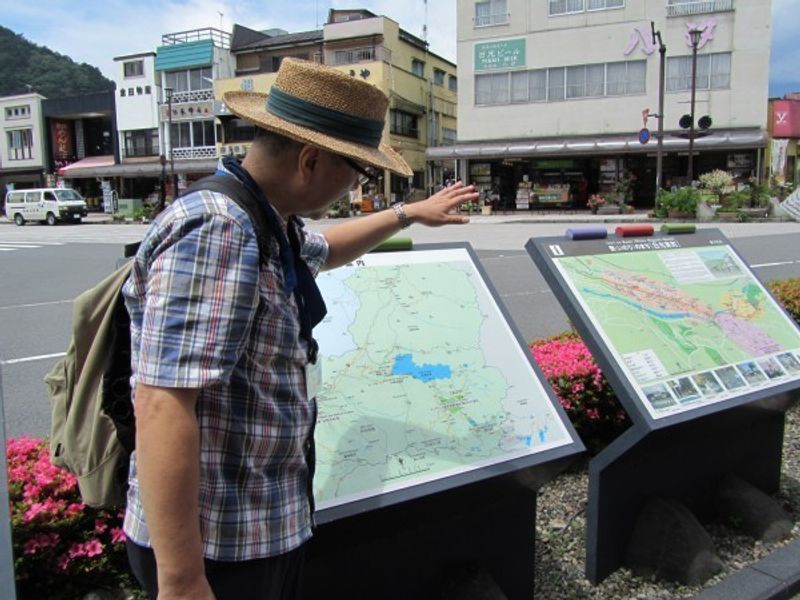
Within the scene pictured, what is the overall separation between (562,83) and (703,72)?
6390 mm

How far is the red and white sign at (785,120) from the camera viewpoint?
106 ft

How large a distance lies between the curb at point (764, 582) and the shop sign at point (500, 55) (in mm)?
34846

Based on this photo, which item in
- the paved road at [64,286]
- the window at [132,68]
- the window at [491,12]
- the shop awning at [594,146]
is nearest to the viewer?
the paved road at [64,286]

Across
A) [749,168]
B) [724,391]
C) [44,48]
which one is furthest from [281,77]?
[44,48]

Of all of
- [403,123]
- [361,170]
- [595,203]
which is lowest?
[595,203]

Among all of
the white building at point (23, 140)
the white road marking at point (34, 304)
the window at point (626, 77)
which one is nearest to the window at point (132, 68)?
the white building at point (23, 140)

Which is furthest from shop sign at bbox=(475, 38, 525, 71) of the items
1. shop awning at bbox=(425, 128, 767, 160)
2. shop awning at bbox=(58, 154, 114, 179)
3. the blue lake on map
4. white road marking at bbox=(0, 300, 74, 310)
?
the blue lake on map

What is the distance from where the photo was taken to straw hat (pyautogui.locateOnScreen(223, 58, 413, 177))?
1391 mm

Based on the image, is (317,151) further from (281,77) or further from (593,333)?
(593,333)

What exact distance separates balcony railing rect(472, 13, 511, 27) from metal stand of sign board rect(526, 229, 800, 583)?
34.9 m

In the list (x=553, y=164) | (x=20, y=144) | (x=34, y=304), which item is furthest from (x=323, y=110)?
(x=20, y=144)

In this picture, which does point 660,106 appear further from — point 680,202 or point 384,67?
point 384,67

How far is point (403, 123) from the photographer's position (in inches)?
1636

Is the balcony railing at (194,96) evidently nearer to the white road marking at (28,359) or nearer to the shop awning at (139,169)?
the shop awning at (139,169)
